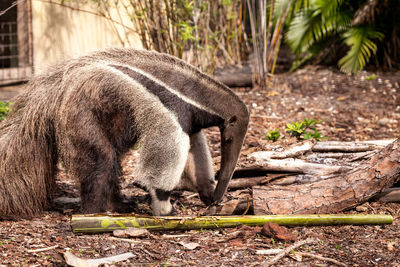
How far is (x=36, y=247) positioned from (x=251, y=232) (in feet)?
6.01

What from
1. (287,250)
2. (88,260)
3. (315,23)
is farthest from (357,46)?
(88,260)

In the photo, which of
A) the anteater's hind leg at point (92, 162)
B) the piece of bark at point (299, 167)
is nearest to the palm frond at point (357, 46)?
the piece of bark at point (299, 167)

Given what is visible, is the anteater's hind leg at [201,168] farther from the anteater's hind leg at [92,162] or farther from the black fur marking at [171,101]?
the anteater's hind leg at [92,162]

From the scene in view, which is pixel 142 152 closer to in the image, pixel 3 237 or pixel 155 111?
pixel 155 111

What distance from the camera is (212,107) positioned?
4.24 meters

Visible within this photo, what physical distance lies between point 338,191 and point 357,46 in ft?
26.0

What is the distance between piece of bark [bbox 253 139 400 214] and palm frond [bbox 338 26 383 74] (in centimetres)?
728

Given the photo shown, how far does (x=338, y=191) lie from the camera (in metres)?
4.23

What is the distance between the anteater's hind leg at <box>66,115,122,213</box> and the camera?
13.3ft

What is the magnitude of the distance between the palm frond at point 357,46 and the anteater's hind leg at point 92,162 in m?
8.41

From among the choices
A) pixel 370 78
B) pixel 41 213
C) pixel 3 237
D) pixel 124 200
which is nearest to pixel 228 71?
pixel 370 78

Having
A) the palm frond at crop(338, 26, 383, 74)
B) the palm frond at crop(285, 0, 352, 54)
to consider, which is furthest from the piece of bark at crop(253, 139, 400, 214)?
the palm frond at crop(285, 0, 352, 54)

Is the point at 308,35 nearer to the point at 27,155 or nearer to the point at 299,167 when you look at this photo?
the point at 299,167

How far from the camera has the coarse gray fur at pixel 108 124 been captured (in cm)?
409
